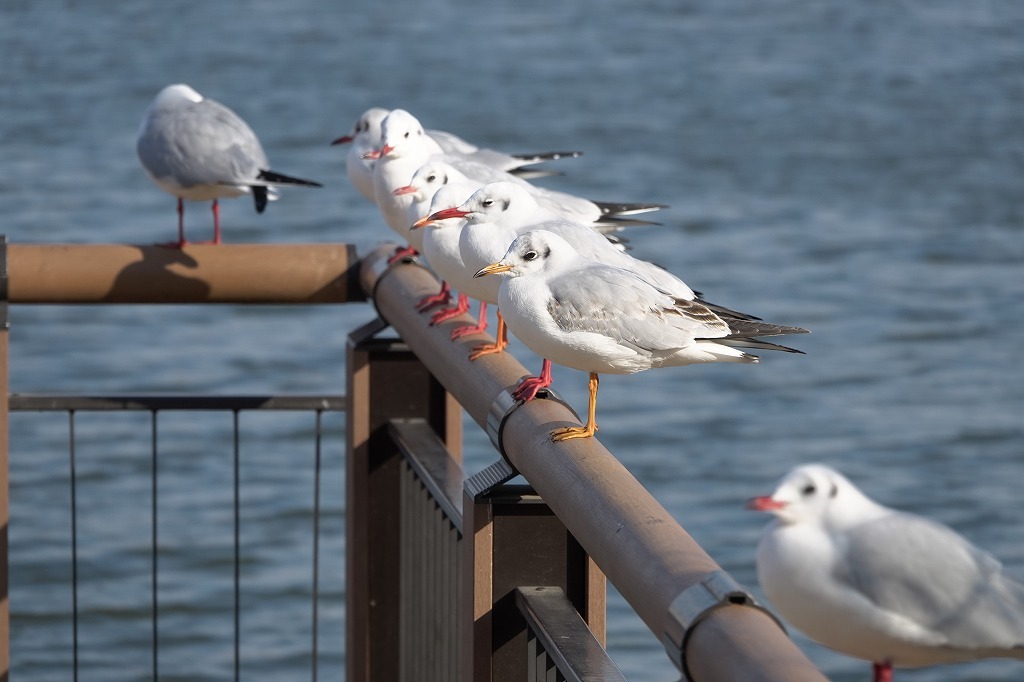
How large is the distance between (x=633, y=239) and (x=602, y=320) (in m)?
9.34

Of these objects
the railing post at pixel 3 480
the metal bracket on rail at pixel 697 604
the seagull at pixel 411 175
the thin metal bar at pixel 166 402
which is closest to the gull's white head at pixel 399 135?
the seagull at pixel 411 175

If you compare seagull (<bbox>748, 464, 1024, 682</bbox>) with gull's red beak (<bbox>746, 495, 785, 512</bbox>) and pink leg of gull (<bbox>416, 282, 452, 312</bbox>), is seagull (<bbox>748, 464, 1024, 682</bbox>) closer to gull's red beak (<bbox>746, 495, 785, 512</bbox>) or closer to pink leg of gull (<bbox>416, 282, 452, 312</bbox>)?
gull's red beak (<bbox>746, 495, 785, 512</bbox>)

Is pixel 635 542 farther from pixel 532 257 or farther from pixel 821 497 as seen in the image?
pixel 532 257

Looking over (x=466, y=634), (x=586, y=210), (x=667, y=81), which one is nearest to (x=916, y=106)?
(x=667, y=81)

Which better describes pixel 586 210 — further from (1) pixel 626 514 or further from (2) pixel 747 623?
(2) pixel 747 623

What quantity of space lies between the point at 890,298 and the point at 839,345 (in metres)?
1.13

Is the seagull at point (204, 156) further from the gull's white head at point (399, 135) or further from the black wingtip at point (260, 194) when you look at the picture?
the gull's white head at point (399, 135)

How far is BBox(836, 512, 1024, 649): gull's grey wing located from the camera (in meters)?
1.36

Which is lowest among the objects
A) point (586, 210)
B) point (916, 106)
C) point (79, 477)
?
point (79, 477)

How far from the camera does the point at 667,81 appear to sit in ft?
57.5

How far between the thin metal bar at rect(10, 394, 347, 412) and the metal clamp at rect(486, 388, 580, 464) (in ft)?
3.32

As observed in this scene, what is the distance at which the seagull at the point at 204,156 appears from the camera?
434cm

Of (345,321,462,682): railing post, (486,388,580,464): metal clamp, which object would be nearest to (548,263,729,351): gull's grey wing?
(486,388,580,464): metal clamp

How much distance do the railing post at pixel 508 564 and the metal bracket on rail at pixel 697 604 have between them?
58 cm
